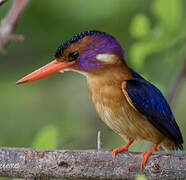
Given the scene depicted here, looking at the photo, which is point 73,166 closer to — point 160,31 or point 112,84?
point 112,84

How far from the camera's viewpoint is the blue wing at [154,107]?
4.48 metres

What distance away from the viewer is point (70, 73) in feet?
24.2

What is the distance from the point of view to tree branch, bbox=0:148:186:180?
13.1 ft

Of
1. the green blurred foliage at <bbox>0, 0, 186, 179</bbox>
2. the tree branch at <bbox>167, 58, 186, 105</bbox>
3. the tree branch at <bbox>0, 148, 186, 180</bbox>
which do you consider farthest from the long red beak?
the tree branch at <bbox>167, 58, 186, 105</bbox>

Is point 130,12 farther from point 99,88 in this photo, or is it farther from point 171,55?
point 99,88

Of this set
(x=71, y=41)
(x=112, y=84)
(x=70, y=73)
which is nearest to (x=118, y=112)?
(x=112, y=84)

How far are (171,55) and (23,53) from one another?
2.40 meters

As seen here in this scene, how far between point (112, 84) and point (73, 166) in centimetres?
79

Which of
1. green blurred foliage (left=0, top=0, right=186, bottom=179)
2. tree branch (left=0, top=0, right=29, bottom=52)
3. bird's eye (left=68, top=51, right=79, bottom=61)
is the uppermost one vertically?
tree branch (left=0, top=0, right=29, bottom=52)

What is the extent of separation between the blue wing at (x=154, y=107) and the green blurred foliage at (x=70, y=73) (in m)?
0.42

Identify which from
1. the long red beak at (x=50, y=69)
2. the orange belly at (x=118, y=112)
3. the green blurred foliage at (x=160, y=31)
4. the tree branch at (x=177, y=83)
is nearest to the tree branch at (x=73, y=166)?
the orange belly at (x=118, y=112)

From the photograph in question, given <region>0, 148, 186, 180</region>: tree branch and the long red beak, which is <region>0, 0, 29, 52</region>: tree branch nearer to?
the long red beak

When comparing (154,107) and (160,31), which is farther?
(160,31)

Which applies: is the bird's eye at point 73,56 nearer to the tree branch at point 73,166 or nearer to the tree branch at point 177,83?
the tree branch at point 73,166
